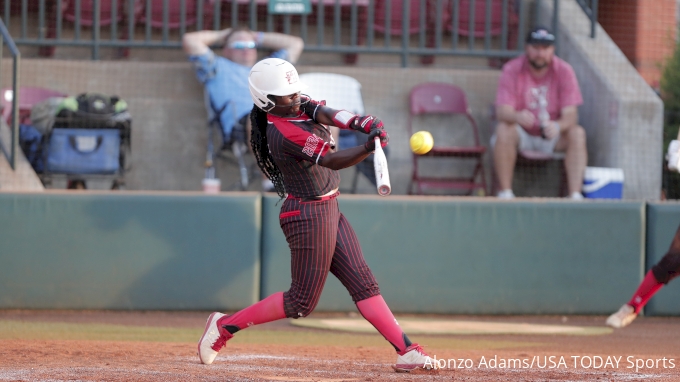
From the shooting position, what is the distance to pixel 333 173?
16.2 ft

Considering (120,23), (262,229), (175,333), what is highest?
(120,23)

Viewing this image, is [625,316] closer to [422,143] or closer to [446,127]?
[422,143]

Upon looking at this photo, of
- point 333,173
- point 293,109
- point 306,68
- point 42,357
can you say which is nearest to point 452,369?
point 333,173

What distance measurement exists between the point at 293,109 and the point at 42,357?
84.5 inches

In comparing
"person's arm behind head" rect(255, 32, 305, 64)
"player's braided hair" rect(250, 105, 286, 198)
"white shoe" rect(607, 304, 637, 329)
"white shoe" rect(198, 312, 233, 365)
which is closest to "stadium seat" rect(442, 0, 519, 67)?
"person's arm behind head" rect(255, 32, 305, 64)

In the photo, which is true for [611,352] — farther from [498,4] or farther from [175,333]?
[498,4]

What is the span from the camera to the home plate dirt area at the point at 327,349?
4797mm

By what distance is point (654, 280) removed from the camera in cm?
653

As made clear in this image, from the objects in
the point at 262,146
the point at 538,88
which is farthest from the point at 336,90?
the point at 262,146

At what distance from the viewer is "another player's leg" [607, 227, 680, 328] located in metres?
6.32

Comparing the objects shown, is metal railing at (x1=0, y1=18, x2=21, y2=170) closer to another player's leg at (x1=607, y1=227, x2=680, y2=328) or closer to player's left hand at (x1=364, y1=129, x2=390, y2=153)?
player's left hand at (x1=364, y1=129, x2=390, y2=153)

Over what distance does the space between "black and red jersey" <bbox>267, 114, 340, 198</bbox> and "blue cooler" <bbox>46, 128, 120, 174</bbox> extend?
461 centimetres

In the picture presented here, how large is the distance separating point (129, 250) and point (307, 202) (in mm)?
3278

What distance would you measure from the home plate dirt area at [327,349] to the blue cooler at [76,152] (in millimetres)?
1839
